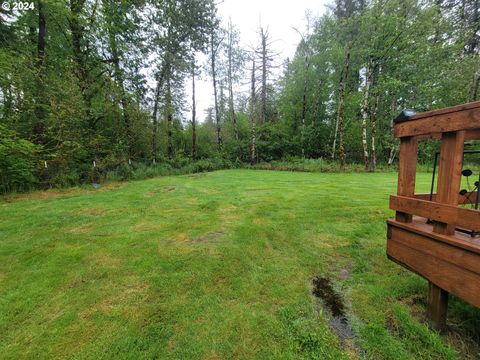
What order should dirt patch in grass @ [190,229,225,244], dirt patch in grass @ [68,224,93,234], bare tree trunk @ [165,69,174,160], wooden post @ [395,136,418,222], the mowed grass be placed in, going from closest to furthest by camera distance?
the mowed grass
wooden post @ [395,136,418,222]
dirt patch in grass @ [190,229,225,244]
dirt patch in grass @ [68,224,93,234]
bare tree trunk @ [165,69,174,160]

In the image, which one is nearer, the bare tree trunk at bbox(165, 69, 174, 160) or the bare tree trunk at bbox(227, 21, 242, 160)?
the bare tree trunk at bbox(165, 69, 174, 160)

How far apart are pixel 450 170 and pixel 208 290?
2063 millimetres

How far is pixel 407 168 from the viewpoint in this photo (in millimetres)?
1707

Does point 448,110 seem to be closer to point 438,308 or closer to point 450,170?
point 450,170

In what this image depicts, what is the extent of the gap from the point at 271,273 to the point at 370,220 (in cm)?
238

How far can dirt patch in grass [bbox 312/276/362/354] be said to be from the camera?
4.73ft

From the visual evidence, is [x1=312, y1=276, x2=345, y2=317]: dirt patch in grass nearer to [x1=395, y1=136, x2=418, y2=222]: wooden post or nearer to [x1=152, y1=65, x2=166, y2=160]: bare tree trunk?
[x1=395, y1=136, x2=418, y2=222]: wooden post

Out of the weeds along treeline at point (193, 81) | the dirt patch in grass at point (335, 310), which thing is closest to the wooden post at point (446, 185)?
the dirt patch in grass at point (335, 310)

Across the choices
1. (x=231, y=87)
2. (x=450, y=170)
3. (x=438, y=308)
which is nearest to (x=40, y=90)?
(x=450, y=170)

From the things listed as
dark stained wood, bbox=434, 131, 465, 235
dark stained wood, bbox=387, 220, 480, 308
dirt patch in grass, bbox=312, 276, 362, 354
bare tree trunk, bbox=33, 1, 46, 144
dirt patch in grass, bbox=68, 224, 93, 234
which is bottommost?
dirt patch in grass, bbox=312, 276, 362, 354

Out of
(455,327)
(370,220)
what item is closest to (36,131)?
(370,220)

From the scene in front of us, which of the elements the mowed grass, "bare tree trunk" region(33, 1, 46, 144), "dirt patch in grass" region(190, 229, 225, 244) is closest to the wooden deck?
the mowed grass

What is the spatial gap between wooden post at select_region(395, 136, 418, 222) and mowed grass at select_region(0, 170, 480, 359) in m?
0.83

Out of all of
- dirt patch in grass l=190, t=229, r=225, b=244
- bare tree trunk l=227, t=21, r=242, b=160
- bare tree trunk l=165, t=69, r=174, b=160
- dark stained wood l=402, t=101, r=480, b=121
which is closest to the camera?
dark stained wood l=402, t=101, r=480, b=121
